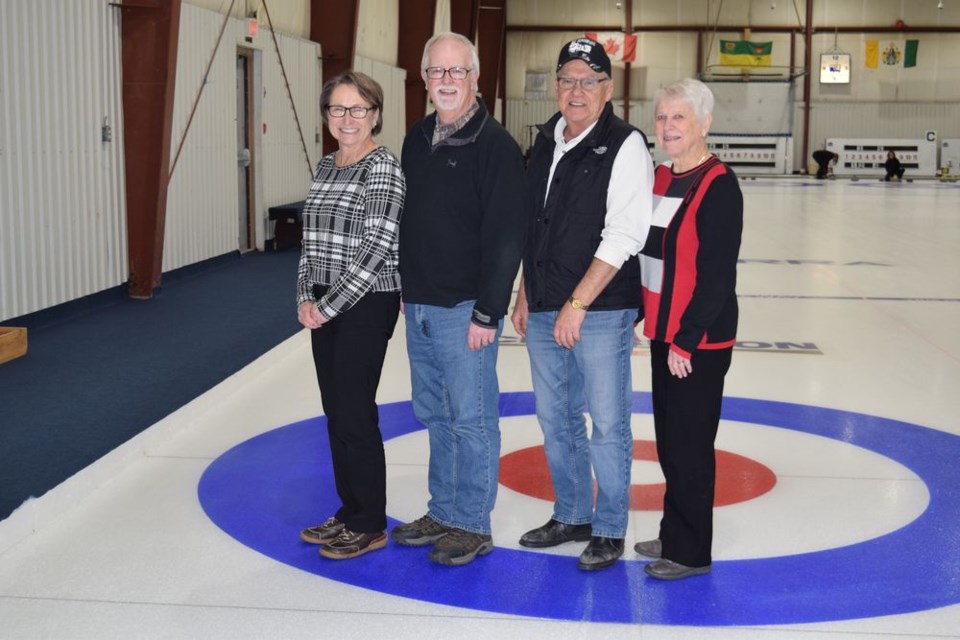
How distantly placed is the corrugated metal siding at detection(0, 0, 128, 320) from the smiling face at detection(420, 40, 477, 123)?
536 cm

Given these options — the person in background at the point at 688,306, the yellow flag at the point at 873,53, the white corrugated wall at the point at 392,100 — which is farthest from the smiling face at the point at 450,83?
the yellow flag at the point at 873,53

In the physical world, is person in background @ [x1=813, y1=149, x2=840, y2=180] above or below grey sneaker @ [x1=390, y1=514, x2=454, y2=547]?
above

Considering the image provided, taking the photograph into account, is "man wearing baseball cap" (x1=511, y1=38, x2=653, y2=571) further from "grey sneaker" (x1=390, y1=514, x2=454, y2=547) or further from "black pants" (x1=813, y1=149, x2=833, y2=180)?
"black pants" (x1=813, y1=149, x2=833, y2=180)

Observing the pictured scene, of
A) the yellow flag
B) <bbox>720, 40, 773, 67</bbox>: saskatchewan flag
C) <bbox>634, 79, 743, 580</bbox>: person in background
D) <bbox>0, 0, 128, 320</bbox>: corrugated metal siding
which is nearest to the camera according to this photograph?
<bbox>634, 79, 743, 580</bbox>: person in background

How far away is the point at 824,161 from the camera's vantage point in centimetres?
3794

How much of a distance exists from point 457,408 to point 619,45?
36.4 meters

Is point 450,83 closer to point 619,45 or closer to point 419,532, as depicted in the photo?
point 419,532

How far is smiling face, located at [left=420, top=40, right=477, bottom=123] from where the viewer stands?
3791 mm

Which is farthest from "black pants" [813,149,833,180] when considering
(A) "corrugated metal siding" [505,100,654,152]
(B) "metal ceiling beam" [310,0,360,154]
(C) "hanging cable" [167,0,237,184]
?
(C) "hanging cable" [167,0,237,184]

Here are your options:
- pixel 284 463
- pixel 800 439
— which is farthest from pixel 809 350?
pixel 284 463

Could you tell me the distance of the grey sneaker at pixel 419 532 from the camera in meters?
4.30

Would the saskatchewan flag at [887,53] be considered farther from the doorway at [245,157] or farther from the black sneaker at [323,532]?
the black sneaker at [323,532]

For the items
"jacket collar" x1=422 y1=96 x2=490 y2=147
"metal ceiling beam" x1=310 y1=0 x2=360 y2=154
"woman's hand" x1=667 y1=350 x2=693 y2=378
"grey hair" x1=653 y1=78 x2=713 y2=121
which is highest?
"metal ceiling beam" x1=310 y1=0 x2=360 y2=154

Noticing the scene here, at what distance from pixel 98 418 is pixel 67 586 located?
236 centimetres
